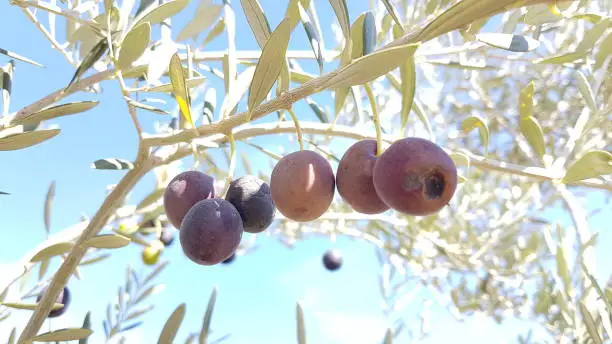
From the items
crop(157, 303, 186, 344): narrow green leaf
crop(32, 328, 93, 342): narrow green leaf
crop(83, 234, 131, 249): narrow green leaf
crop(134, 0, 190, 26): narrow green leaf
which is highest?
crop(134, 0, 190, 26): narrow green leaf

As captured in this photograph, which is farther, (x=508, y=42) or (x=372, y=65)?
(x=508, y=42)

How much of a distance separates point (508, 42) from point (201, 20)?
1.00 meters

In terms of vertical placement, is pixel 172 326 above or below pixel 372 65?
below

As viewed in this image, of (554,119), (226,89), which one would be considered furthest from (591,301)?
(554,119)

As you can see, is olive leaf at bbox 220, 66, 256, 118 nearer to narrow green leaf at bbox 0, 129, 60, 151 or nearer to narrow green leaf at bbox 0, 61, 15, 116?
narrow green leaf at bbox 0, 129, 60, 151

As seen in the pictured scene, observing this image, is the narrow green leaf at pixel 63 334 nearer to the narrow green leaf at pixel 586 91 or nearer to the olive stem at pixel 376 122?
the olive stem at pixel 376 122

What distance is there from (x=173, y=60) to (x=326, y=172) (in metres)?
0.31

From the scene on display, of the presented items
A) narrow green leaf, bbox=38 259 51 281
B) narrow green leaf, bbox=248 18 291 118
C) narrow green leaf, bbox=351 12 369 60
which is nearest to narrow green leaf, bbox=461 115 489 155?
narrow green leaf, bbox=351 12 369 60

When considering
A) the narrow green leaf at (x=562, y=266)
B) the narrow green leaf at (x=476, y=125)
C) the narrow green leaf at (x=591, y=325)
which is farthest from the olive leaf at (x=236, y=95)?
the narrow green leaf at (x=562, y=266)

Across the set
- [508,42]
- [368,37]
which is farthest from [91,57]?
[508,42]

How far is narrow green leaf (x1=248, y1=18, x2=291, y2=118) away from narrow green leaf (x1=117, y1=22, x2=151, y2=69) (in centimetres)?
39

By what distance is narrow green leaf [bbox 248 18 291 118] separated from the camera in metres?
0.75

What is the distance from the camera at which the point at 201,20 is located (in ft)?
5.30

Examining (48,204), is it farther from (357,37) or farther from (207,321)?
(357,37)
